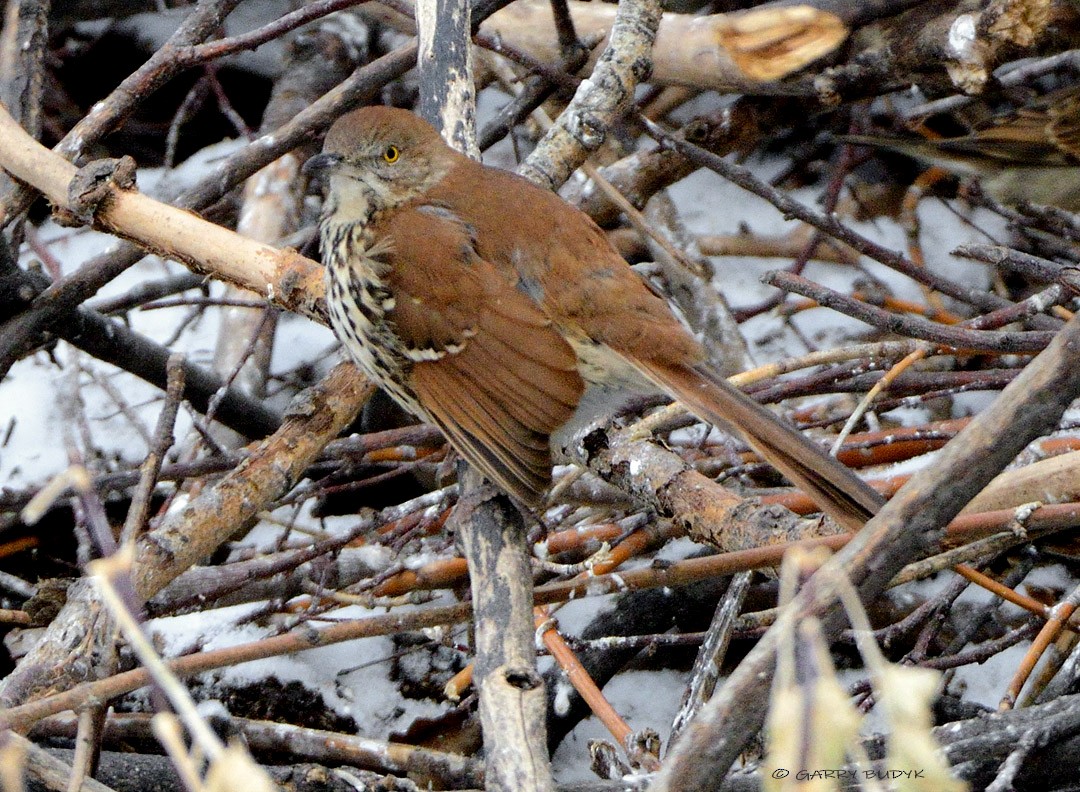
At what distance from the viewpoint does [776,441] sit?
218 cm

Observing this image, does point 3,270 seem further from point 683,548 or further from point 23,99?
point 683,548

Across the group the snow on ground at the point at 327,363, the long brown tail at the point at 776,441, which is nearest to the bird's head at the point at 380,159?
the long brown tail at the point at 776,441

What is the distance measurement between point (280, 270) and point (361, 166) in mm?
329

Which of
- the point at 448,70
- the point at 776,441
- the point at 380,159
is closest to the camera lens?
the point at 776,441

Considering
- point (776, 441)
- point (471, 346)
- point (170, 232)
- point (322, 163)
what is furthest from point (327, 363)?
point (776, 441)

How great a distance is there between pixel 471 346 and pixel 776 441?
0.69m

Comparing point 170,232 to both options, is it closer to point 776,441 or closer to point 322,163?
point 322,163

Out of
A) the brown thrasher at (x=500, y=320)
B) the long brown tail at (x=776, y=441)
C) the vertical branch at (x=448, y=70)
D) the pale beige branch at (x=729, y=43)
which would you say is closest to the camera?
the long brown tail at (x=776, y=441)

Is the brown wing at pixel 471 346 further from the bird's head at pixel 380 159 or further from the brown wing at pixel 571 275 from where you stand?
the bird's head at pixel 380 159

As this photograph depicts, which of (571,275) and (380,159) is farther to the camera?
(380,159)

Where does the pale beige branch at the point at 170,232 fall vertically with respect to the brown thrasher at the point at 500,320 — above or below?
above

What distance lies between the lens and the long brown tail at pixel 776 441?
2.02 meters

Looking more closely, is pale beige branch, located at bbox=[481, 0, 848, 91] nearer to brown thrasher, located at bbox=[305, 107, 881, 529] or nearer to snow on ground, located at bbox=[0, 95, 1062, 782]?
snow on ground, located at bbox=[0, 95, 1062, 782]

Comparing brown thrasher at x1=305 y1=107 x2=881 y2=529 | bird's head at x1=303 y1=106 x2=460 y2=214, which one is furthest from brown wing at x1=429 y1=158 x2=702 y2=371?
bird's head at x1=303 y1=106 x2=460 y2=214
